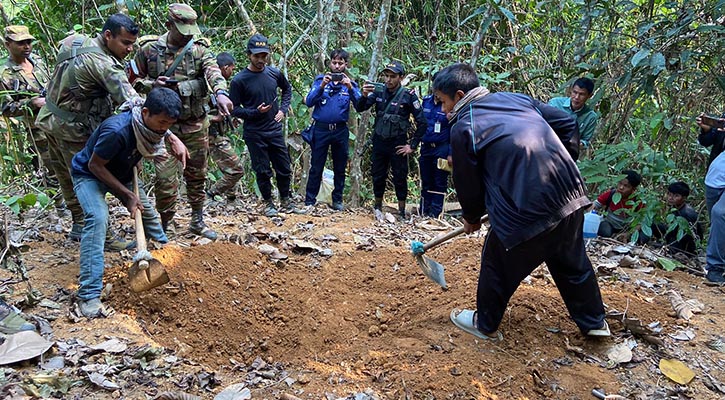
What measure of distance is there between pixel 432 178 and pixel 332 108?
1.53m

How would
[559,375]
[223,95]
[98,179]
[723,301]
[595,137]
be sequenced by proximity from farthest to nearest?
[595,137], [223,95], [723,301], [98,179], [559,375]

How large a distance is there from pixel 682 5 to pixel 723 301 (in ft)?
10.0

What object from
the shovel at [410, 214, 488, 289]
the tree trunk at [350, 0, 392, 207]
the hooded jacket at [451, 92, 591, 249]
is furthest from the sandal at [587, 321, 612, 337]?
the tree trunk at [350, 0, 392, 207]

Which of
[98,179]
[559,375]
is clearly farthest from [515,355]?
[98,179]

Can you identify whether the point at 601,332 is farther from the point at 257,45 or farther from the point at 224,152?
the point at 257,45

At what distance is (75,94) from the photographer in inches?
165

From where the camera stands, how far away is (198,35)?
16.2 ft

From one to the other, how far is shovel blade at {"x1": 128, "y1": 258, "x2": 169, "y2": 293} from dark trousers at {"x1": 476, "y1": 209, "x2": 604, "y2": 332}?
211cm

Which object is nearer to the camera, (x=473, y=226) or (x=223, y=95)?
(x=473, y=226)

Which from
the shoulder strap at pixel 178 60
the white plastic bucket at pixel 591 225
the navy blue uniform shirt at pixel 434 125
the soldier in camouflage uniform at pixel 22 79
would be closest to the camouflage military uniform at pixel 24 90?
the soldier in camouflage uniform at pixel 22 79

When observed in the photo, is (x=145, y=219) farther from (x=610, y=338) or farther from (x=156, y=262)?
(x=610, y=338)

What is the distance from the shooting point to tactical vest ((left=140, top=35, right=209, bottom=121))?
4.87 m

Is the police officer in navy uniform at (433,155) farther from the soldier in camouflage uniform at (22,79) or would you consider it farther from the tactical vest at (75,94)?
the soldier in camouflage uniform at (22,79)

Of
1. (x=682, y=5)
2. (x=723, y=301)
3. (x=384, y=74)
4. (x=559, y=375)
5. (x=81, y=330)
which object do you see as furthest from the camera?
(x=384, y=74)
